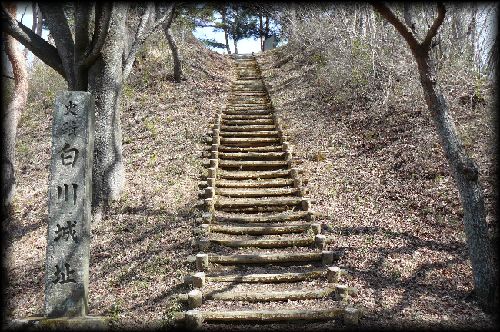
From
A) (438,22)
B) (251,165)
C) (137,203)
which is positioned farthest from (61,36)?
(438,22)

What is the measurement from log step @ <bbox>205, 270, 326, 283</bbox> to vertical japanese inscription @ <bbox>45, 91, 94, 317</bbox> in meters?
1.81

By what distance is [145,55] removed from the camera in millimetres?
15867

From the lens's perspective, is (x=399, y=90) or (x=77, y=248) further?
(x=399, y=90)

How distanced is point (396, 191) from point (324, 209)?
152 cm

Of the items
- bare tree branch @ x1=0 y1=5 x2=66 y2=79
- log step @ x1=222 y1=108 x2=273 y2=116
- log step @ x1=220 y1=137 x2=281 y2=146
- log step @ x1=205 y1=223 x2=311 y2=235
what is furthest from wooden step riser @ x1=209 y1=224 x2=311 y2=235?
log step @ x1=222 y1=108 x2=273 y2=116

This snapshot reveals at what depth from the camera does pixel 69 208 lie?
517cm

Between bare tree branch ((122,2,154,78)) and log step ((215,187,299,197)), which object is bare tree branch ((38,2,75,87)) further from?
log step ((215,187,299,197))

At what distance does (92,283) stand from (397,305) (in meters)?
4.41

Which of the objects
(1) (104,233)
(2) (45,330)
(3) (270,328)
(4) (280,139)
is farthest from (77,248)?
(4) (280,139)

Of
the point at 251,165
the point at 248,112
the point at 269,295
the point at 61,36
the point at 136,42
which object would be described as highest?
the point at 136,42

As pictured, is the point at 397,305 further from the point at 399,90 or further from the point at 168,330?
the point at 399,90

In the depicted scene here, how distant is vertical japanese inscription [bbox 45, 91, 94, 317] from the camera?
500cm

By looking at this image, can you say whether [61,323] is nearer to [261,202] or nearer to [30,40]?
[261,202]

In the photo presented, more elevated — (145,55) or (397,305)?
(145,55)
